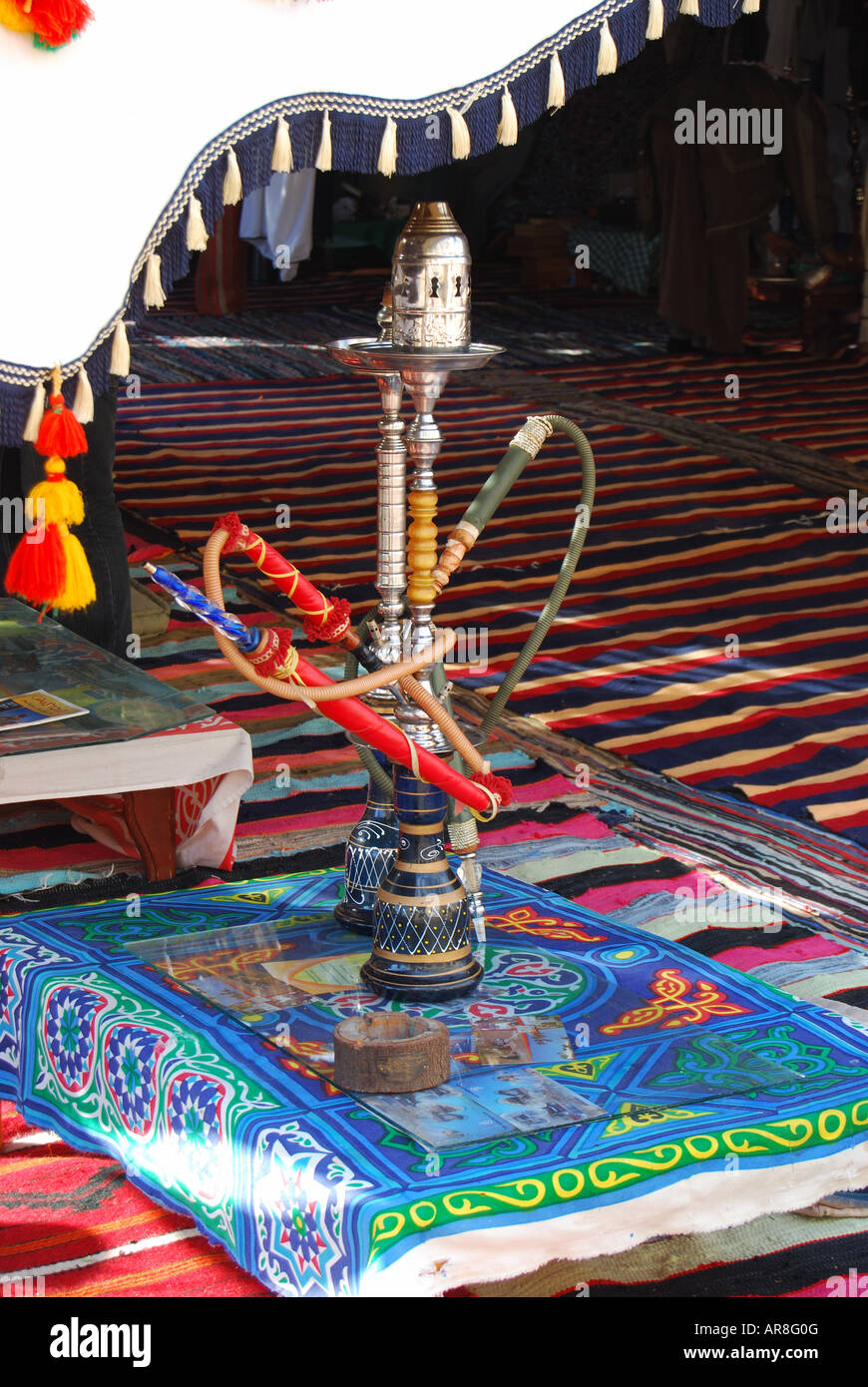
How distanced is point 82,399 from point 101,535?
244cm

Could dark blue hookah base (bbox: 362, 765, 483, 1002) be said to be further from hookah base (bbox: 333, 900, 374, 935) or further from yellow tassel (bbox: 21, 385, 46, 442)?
yellow tassel (bbox: 21, 385, 46, 442)

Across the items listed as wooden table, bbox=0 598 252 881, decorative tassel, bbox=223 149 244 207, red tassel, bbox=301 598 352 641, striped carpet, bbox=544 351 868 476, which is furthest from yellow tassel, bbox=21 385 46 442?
striped carpet, bbox=544 351 868 476

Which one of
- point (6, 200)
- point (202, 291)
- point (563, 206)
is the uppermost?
point (563, 206)

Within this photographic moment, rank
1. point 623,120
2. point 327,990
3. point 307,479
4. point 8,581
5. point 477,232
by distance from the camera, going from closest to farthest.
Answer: point 8,581 < point 327,990 < point 307,479 < point 623,120 < point 477,232

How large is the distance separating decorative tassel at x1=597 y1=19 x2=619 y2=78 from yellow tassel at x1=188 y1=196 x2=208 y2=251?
431 mm

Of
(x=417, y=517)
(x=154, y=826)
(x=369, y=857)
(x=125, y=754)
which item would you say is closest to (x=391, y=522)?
(x=417, y=517)

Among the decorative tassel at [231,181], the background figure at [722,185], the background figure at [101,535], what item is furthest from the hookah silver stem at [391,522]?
the background figure at [722,185]

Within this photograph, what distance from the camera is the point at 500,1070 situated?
6.36 feet

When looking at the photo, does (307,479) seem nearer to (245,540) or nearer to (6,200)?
(245,540)

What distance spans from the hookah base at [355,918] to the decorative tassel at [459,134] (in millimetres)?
988

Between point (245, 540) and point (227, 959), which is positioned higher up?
point (245, 540)

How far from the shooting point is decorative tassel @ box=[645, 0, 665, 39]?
174 cm

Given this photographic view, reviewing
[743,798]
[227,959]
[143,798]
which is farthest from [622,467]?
[227,959]

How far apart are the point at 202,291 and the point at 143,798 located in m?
7.13
